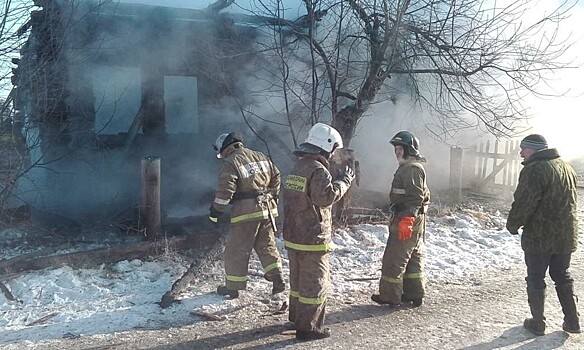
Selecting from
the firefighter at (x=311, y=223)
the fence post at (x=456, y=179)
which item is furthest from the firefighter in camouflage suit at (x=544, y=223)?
the fence post at (x=456, y=179)

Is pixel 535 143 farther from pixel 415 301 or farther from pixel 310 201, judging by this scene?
pixel 310 201

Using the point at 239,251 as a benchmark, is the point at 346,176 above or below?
above

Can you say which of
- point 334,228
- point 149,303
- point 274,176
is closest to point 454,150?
point 334,228

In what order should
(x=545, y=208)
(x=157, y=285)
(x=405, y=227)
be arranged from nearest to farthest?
1. (x=545, y=208)
2. (x=405, y=227)
3. (x=157, y=285)

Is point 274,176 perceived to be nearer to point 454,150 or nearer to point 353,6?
point 353,6

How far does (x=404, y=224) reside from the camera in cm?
492

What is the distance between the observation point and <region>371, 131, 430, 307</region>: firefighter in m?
4.98

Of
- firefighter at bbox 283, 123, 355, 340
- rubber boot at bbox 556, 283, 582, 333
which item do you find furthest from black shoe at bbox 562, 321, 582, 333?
firefighter at bbox 283, 123, 355, 340

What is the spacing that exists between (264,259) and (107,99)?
477 centimetres

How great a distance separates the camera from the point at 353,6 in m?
7.54

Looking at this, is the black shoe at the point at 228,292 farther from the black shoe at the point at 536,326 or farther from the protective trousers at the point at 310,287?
the black shoe at the point at 536,326

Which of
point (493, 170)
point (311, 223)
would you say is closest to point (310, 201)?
point (311, 223)

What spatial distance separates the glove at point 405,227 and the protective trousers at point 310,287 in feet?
2.86

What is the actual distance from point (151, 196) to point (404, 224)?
322 centimetres
